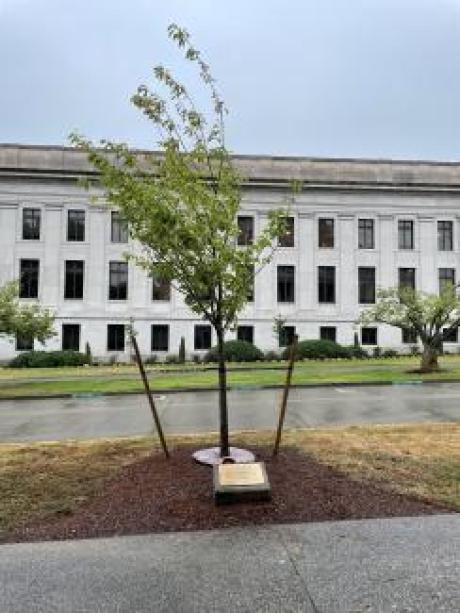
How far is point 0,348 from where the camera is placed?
44688mm

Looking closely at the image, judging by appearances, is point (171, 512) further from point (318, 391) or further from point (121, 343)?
point (121, 343)

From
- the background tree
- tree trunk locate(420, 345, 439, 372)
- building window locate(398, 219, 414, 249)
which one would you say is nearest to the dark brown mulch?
the background tree

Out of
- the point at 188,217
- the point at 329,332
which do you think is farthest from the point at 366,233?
the point at 188,217

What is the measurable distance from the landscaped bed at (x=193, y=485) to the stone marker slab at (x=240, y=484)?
0.10 meters

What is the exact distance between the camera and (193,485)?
737cm

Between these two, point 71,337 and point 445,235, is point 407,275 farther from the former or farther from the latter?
point 71,337

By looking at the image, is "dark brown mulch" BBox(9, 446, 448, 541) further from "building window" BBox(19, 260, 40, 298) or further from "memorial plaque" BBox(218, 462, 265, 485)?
"building window" BBox(19, 260, 40, 298)

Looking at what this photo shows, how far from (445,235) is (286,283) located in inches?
502

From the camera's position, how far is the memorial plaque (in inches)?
268

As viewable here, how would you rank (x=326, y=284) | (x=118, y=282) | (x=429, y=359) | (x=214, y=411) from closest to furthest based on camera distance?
(x=214, y=411) → (x=429, y=359) → (x=118, y=282) → (x=326, y=284)

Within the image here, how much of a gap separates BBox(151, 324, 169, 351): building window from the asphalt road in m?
25.4

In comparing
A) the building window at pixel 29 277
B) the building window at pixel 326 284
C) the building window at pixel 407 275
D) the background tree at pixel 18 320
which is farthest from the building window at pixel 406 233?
the background tree at pixel 18 320

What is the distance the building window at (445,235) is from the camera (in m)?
51.1

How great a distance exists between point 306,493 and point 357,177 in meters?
46.2
